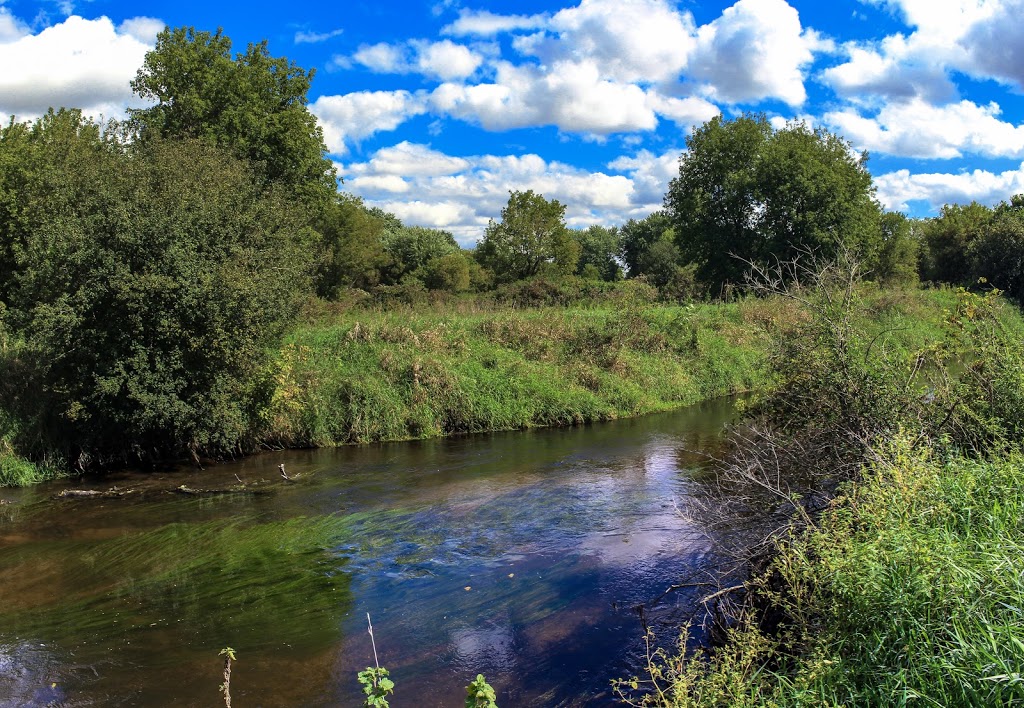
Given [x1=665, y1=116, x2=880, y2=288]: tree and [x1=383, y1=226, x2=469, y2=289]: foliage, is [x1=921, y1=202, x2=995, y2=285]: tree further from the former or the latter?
[x1=383, y1=226, x2=469, y2=289]: foliage

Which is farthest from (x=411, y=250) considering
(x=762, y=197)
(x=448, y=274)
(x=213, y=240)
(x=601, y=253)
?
(x=213, y=240)

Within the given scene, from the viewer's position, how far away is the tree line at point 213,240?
15.5 metres

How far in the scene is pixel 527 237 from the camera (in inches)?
1912

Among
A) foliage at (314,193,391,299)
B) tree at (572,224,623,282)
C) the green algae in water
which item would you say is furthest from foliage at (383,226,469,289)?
the green algae in water

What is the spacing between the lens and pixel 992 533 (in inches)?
208

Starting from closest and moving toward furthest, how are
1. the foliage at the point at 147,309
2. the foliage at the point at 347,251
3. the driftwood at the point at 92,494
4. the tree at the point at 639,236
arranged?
1. the driftwood at the point at 92,494
2. the foliage at the point at 147,309
3. the foliage at the point at 347,251
4. the tree at the point at 639,236

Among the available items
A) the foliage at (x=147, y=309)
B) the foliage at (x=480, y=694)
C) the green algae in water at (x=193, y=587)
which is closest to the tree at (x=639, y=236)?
the foliage at (x=147, y=309)

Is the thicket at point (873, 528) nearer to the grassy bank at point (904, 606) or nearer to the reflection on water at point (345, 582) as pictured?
the grassy bank at point (904, 606)

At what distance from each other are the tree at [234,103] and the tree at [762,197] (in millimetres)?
22104

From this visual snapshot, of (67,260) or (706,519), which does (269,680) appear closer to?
(706,519)

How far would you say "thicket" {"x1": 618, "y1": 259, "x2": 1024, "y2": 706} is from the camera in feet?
14.5

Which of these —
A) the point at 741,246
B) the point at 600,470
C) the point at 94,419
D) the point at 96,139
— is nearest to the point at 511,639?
the point at 600,470

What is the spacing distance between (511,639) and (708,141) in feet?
126

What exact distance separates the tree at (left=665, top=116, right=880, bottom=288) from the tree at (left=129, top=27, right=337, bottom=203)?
72.5 feet
